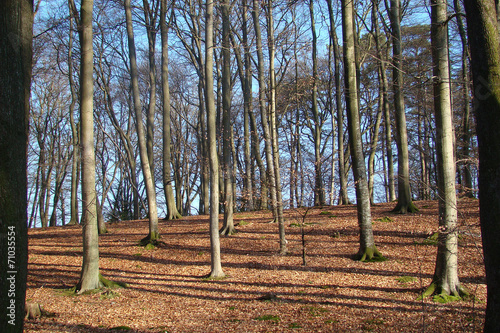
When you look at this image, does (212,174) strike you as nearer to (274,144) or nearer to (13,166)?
(274,144)

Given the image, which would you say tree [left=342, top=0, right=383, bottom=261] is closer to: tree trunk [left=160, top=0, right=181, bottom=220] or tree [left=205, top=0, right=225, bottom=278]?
tree [left=205, top=0, right=225, bottom=278]

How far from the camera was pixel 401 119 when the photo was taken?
12.1m

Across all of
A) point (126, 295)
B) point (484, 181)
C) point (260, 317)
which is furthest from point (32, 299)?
point (484, 181)

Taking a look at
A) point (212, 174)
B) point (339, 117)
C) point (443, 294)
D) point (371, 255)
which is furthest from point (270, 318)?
point (339, 117)

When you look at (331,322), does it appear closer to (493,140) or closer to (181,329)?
(181,329)

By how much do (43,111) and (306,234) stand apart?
62.9 ft

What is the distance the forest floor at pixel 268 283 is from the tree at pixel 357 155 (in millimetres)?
477

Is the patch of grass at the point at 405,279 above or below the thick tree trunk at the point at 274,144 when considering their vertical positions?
below

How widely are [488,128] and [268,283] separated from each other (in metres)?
5.65

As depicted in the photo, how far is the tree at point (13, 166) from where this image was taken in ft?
9.82

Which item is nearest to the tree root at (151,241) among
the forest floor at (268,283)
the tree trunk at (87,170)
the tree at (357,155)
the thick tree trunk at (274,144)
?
the forest floor at (268,283)

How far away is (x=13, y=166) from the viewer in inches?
123

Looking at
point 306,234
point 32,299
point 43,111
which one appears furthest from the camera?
point 43,111

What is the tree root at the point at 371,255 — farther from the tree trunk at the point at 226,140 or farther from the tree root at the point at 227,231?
the tree root at the point at 227,231
